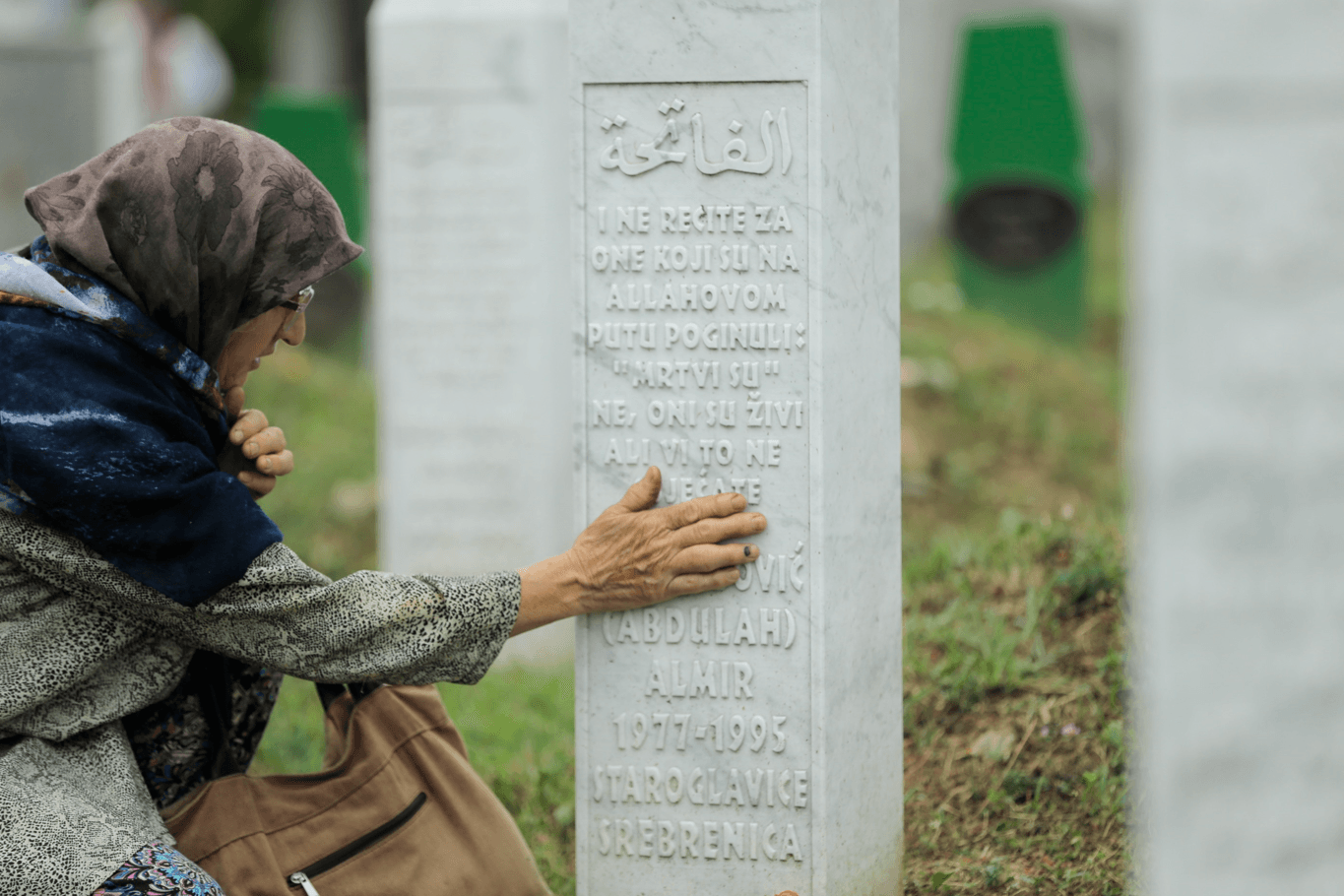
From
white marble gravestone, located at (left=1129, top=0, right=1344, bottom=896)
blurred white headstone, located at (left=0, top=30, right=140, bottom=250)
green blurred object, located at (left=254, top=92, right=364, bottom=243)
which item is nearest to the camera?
white marble gravestone, located at (left=1129, top=0, right=1344, bottom=896)

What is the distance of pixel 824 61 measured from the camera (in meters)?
2.26

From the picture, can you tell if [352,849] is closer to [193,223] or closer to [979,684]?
[193,223]

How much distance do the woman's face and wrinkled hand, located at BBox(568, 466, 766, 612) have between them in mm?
583

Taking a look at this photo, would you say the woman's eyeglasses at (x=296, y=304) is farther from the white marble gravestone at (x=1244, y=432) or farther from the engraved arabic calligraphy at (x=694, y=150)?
the white marble gravestone at (x=1244, y=432)

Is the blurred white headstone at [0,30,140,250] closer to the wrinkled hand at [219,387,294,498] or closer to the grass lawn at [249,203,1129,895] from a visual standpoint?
the grass lawn at [249,203,1129,895]

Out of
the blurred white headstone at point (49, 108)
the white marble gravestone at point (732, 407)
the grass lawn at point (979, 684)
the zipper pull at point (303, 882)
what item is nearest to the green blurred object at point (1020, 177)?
the grass lawn at point (979, 684)

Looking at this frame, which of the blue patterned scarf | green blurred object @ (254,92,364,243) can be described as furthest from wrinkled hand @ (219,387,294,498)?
green blurred object @ (254,92,364,243)

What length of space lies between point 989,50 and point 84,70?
548 cm

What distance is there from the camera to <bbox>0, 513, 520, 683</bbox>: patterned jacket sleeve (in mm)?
2088

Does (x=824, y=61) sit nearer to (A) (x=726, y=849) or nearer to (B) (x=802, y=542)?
(B) (x=802, y=542)

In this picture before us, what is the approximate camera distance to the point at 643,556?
232 centimetres

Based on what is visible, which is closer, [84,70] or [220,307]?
[220,307]

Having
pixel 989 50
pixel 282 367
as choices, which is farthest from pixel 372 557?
pixel 989 50

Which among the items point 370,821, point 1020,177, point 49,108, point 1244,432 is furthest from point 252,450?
point 1020,177
